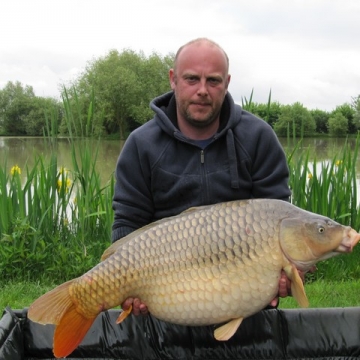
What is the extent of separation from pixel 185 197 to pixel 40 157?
1.20 metres

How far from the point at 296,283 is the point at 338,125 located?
12.8 meters

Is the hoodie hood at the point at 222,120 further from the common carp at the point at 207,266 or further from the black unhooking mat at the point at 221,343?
the black unhooking mat at the point at 221,343

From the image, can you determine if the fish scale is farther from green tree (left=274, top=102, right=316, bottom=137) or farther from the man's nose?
green tree (left=274, top=102, right=316, bottom=137)

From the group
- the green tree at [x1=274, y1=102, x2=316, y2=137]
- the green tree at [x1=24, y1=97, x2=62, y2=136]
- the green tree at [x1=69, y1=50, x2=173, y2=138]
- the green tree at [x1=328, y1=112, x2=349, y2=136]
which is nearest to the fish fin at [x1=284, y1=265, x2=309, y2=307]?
the green tree at [x1=274, y1=102, x2=316, y2=137]

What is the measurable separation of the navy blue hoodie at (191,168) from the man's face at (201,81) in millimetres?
86

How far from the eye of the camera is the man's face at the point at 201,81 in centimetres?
176

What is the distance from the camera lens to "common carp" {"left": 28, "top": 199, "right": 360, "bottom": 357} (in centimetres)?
137

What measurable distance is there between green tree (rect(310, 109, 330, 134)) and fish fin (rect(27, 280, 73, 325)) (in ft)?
39.4

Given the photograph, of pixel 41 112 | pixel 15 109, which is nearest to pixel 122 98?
pixel 15 109

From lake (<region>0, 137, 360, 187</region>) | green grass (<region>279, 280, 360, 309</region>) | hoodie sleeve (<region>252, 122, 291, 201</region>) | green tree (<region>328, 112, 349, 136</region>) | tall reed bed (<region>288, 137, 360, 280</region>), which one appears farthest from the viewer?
green tree (<region>328, 112, 349, 136</region>)

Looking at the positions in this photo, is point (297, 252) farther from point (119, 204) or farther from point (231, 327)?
point (119, 204)

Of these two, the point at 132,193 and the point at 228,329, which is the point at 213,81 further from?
the point at 228,329

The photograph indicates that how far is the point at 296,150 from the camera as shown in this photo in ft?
9.53

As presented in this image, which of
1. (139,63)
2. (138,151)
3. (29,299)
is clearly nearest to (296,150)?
(138,151)
